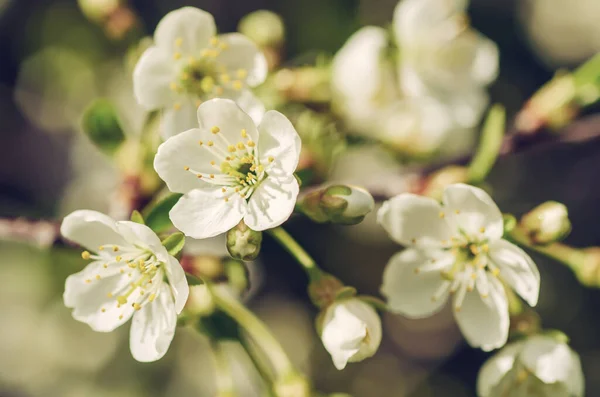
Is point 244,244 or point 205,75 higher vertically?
point 205,75

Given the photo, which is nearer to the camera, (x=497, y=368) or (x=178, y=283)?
(x=178, y=283)

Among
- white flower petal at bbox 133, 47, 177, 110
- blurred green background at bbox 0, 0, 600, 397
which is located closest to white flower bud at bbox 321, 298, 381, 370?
white flower petal at bbox 133, 47, 177, 110

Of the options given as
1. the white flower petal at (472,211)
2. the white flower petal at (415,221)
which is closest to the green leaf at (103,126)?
the white flower petal at (415,221)

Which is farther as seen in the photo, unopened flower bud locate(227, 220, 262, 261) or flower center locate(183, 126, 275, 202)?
flower center locate(183, 126, 275, 202)

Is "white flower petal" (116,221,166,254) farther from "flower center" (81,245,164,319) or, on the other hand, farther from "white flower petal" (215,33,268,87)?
"white flower petal" (215,33,268,87)

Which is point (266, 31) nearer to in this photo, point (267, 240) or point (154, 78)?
point (154, 78)

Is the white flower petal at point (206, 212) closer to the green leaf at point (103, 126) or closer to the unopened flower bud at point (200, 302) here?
the unopened flower bud at point (200, 302)

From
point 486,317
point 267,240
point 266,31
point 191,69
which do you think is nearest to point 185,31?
point 191,69
